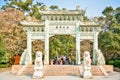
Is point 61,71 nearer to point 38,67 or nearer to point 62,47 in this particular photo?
point 38,67

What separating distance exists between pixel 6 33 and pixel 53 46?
673 centimetres

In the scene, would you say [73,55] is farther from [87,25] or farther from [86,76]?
[86,76]

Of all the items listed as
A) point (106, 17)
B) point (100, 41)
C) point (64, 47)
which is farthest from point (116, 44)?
point (64, 47)

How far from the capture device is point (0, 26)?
29.4 metres

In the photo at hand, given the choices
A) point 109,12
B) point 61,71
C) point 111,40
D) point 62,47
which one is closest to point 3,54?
point 61,71

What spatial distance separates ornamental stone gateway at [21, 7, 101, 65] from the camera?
2325 cm

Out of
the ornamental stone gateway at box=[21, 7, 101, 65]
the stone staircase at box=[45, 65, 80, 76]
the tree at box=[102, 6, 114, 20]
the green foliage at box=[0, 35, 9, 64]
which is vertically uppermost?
the tree at box=[102, 6, 114, 20]

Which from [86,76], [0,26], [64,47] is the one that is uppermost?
[0,26]

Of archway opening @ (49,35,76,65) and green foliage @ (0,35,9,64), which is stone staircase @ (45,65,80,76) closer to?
green foliage @ (0,35,9,64)

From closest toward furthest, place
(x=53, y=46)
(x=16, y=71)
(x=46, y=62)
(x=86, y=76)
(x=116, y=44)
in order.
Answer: (x=86, y=76) → (x=16, y=71) → (x=46, y=62) → (x=116, y=44) → (x=53, y=46)

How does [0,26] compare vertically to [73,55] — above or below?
above

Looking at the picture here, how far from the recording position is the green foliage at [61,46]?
3240 cm

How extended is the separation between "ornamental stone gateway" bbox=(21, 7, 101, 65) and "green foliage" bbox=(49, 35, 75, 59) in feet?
28.9

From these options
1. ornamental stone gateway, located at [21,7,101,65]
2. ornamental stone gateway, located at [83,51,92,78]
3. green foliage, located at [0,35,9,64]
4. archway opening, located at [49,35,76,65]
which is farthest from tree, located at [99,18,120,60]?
ornamental stone gateway, located at [83,51,92,78]
